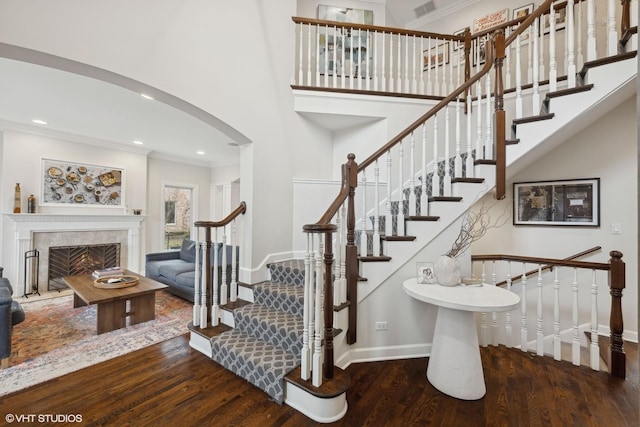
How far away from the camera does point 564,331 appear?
3.08 metres

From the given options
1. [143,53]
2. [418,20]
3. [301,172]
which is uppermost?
[418,20]

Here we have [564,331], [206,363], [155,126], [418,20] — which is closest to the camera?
[206,363]

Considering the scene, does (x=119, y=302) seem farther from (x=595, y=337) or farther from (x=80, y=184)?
(x=595, y=337)

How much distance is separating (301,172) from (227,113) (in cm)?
110

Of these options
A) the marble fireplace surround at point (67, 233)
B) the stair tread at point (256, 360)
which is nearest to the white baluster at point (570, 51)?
the stair tread at point (256, 360)

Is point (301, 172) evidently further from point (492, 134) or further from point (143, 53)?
point (492, 134)

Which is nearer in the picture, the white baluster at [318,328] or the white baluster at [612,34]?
the white baluster at [318,328]

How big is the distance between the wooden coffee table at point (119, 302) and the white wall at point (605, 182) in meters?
5.01

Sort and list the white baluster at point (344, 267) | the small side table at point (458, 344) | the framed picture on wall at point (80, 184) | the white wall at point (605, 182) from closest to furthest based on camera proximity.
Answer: the small side table at point (458, 344)
the white baluster at point (344, 267)
the white wall at point (605, 182)
the framed picture on wall at point (80, 184)

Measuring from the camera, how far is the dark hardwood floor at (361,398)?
1.61 metres

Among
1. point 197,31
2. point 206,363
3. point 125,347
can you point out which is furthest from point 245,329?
point 197,31

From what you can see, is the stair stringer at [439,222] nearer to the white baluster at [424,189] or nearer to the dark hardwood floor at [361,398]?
the white baluster at [424,189]
